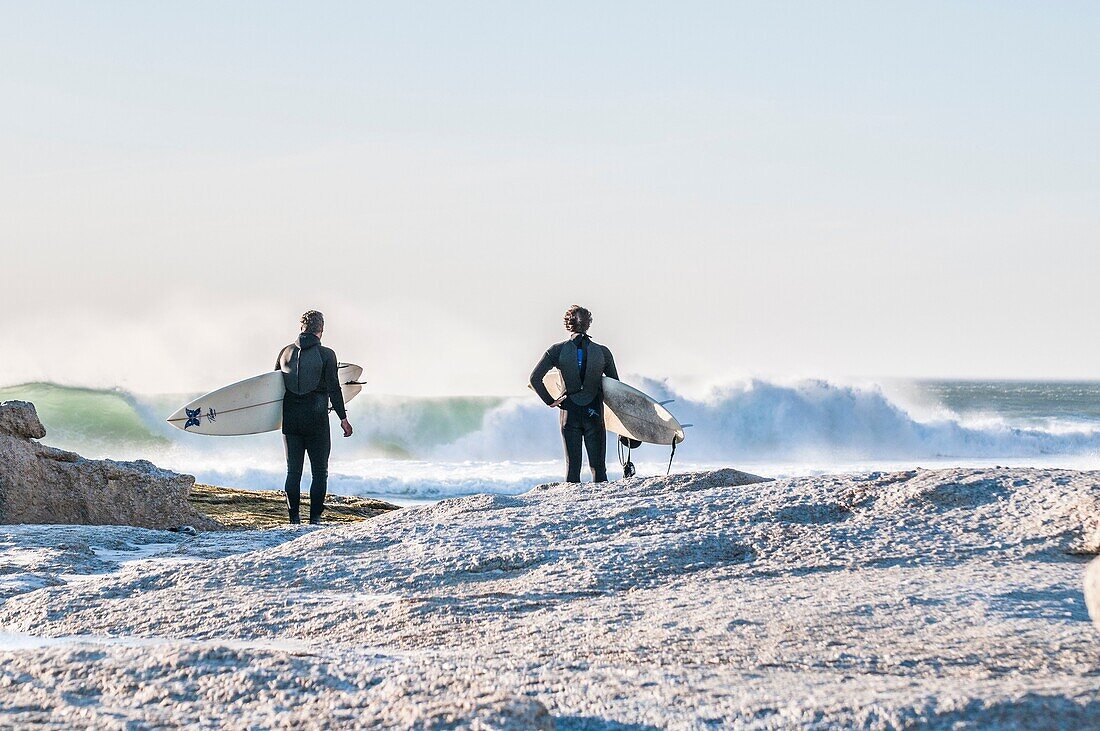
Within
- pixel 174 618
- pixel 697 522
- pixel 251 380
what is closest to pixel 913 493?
pixel 697 522

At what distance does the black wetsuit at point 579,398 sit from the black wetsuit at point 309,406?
4.89 ft

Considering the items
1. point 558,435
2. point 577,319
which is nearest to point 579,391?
point 577,319

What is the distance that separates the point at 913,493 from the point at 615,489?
1498mm

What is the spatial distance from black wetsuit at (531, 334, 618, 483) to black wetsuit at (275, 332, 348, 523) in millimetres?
1489

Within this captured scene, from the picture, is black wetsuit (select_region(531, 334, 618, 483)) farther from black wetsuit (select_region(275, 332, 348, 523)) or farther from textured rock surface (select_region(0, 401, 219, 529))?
textured rock surface (select_region(0, 401, 219, 529))

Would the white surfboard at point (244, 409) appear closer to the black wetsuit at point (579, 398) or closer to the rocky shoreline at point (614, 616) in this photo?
the black wetsuit at point (579, 398)

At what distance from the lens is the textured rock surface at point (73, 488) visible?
8055mm

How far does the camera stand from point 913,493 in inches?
184

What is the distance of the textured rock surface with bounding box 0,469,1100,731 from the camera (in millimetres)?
2760

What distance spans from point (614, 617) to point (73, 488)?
574cm

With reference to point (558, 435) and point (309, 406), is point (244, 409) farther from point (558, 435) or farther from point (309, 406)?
point (558, 435)

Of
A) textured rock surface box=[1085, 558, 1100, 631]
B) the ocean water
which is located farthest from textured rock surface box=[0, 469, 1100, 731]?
the ocean water

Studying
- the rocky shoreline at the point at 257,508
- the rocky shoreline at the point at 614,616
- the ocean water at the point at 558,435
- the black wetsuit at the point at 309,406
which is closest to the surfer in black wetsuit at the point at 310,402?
the black wetsuit at the point at 309,406

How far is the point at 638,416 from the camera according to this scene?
9727 mm
